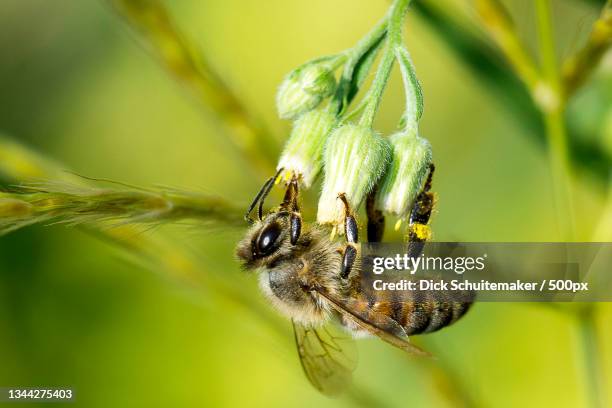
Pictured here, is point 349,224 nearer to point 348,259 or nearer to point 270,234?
point 348,259

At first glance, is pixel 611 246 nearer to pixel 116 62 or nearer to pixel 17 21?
pixel 116 62

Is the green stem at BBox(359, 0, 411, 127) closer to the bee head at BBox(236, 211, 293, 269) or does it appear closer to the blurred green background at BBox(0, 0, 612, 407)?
the bee head at BBox(236, 211, 293, 269)

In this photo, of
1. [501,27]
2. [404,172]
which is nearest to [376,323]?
[404,172]

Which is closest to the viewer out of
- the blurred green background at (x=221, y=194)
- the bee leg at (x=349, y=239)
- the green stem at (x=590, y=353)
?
the bee leg at (x=349, y=239)

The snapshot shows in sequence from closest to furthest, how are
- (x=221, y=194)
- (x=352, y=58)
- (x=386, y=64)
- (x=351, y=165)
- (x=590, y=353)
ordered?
(x=351, y=165) → (x=386, y=64) → (x=352, y=58) → (x=590, y=353) → (x=221, y=194)

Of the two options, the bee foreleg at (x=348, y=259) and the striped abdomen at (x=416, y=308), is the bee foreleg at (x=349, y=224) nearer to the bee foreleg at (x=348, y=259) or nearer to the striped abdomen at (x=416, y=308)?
the bee foreleg at (x=348, y=259)

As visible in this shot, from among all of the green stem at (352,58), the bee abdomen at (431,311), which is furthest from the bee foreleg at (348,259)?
the green stem at (352,58)

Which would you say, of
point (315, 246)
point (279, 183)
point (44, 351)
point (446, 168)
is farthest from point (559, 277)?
point (44, 351)
